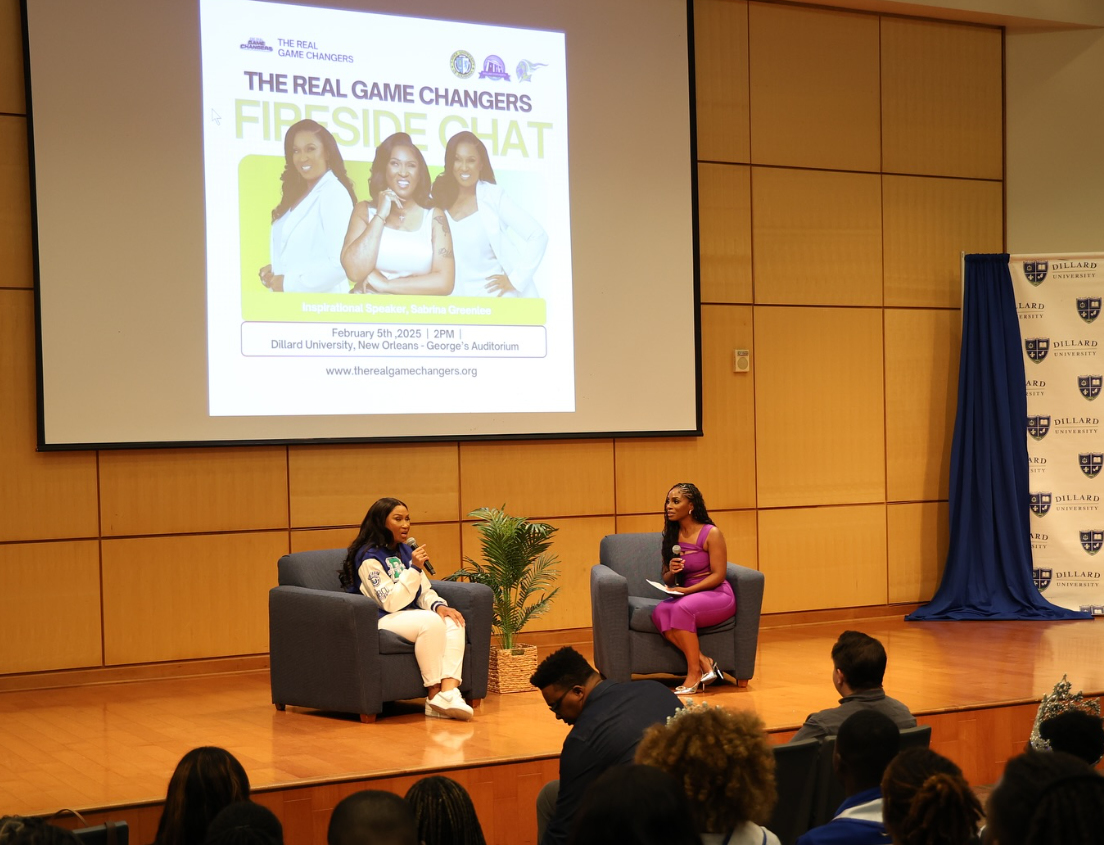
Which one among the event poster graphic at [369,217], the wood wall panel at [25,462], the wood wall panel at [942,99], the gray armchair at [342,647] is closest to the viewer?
the gray armchair at [342,647]

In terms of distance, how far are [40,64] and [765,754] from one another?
18.0ft

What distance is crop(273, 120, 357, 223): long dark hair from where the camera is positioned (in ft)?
21.5

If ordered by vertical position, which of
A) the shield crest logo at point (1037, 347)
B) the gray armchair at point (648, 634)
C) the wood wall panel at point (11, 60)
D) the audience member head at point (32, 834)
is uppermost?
the wood wall panel at point (11, 60)

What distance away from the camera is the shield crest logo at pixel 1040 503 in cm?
800

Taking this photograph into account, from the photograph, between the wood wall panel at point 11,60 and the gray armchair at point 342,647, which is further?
the wood wall panel at point 11,60

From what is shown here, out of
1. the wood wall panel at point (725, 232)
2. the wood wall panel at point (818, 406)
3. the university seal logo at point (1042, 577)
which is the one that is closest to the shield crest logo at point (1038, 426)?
the university seal logo at point (1042, 577)

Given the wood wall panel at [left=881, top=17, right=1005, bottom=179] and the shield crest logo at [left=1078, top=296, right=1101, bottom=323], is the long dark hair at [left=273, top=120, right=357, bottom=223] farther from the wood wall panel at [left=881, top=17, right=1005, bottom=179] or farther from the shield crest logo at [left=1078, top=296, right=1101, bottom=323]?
the shield crest logo at [left=1078, top=296, right=1101, bottom=323]

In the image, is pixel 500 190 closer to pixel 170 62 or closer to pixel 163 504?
pixel 170 62

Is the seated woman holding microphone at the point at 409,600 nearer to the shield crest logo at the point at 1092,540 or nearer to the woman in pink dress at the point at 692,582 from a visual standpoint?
the woman in pink dress at the point at 692,582

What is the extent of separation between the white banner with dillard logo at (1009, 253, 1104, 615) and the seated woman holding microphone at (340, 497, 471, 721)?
4553 millimetres

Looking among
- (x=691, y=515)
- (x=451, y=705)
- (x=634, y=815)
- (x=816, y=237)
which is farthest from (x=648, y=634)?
(x=634, y=815)

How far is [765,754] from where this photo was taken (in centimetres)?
214

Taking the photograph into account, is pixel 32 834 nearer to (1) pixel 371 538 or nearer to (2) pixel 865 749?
(2) pixel 865 749

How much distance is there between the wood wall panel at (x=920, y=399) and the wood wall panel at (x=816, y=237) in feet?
1.26
